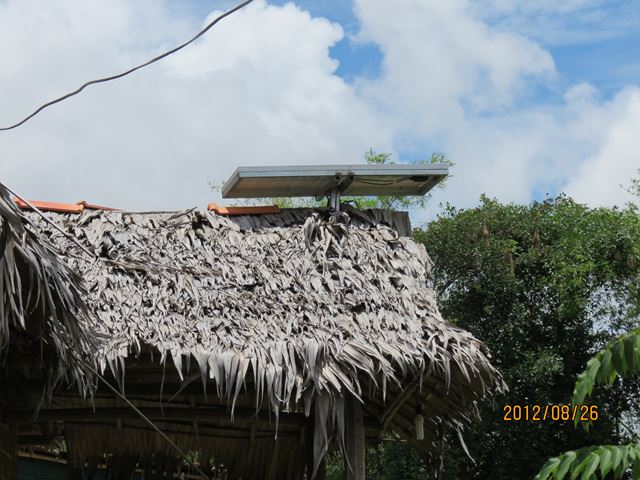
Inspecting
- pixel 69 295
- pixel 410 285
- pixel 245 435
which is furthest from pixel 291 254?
pixel 69 295

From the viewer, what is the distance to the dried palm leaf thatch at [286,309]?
4.81 m

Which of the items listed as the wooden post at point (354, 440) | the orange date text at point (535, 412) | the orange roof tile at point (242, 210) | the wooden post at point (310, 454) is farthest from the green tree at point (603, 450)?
the orange date text at point (535, 412)

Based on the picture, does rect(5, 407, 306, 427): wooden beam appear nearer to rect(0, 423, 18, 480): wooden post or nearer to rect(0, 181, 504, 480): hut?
rect(0, 181, 504, 480): hut

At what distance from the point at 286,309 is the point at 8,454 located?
1.57 m

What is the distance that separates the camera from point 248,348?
192 inches

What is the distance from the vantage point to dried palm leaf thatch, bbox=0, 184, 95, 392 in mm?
3166

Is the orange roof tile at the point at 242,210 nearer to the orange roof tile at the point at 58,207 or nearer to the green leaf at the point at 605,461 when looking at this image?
the orange roof tile at the point at 58,207

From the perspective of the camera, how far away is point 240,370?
471cm

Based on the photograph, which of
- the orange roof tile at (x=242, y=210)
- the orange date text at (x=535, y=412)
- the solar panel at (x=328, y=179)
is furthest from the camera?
the orange date text at (x=535, y=412)

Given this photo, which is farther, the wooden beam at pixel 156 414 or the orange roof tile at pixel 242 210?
the orange roof tile at pixel 242 210

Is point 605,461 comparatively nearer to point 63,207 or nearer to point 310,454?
point 310,454

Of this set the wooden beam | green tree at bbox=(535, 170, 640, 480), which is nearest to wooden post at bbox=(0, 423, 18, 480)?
the wooden beam

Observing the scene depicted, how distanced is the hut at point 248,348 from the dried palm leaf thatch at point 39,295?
14 centimetres

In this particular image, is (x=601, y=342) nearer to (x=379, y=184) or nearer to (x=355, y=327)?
(x=379, y=184)
